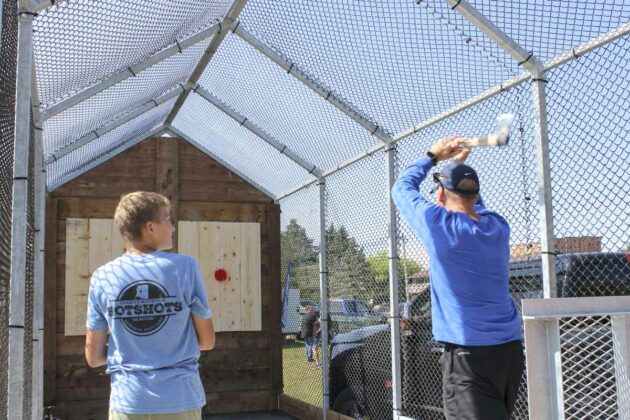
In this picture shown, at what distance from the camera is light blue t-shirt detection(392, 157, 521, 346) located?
8.85 feet

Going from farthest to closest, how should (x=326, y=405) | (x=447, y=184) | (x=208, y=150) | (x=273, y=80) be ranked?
(x=208, y=150)
(x=326, y=405)
(x=273, y=80)
(x=447, y=184)

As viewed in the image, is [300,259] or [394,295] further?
[300,259]

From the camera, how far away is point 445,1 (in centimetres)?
363

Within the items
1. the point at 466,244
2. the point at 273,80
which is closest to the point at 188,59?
the point at 273,80

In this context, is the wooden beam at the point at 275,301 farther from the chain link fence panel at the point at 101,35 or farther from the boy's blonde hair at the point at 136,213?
the boy's blonde hair at the point at 136,213

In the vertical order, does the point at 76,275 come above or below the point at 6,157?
below

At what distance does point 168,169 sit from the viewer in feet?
26.6

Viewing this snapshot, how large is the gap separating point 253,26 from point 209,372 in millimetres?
4379

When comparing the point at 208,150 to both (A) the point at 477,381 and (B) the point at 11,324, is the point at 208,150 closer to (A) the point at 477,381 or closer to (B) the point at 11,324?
(B) the point at 11,324

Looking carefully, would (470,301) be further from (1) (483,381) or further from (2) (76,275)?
(2) (76,275)

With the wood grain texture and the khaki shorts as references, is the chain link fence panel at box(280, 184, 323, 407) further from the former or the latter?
the khaki shorts

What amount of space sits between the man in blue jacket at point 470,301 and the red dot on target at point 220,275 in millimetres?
5469

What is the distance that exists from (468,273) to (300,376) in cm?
512

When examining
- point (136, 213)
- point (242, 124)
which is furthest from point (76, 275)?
point (136, 213)
